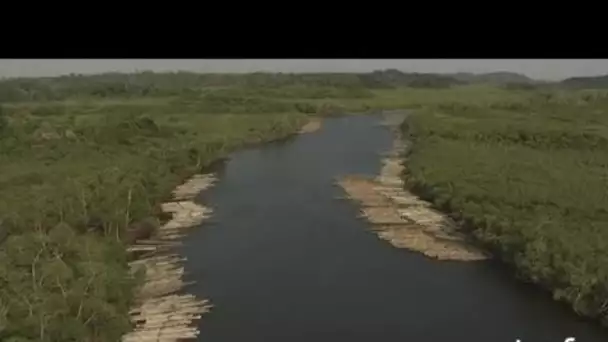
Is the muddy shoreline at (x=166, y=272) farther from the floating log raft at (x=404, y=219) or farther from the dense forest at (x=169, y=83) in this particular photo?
the dense forest at (x=169, y=83)

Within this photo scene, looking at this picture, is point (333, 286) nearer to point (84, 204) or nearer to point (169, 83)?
point (84, 204)

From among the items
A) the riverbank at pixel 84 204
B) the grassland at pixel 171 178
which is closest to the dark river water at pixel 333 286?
the grassland at pixel 171 178

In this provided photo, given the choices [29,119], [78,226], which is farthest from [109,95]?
[78,226]

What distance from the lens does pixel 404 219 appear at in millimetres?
11203

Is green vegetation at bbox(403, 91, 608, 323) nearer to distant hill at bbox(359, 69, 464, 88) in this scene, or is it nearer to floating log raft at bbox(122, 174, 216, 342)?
floating log raft at bbox(122, 174, 216, 342)

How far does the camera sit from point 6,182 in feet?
39.1

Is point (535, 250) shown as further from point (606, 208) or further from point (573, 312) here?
point (606, 208)

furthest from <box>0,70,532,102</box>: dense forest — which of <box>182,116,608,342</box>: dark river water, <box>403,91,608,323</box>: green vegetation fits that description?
<box>182,116,608,342</box>: dark river water

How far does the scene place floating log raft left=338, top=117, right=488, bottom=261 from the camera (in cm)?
993

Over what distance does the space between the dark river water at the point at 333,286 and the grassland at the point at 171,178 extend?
2.06ft

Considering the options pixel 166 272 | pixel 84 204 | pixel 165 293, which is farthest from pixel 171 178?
pixel 165 293

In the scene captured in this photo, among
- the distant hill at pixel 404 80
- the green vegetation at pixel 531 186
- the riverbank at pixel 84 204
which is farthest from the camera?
the distant hill at pixel 404 80

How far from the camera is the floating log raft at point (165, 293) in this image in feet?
23.3

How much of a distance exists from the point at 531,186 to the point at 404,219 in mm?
2208
